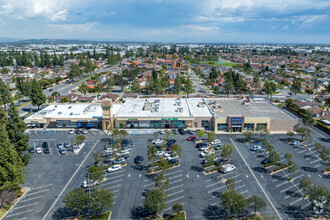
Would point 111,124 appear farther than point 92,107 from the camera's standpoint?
No

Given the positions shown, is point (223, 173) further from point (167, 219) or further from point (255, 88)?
point (255, 88)

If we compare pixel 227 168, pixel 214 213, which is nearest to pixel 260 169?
pixel 227 168

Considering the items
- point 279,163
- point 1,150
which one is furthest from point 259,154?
point 1,150

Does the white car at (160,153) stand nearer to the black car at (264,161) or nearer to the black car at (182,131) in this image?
the black car at (182,131)

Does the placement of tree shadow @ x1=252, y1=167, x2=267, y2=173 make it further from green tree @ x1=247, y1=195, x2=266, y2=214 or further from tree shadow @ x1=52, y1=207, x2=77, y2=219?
tree shadow @ x1=52, y1=207, x2=77, y2=219

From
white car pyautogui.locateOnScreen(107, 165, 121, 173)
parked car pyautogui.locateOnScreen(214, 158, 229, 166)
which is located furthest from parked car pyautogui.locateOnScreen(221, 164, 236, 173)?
white car pyautogui.locateOnScreen(107, 165, 121, 173)

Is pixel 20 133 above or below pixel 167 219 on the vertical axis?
above

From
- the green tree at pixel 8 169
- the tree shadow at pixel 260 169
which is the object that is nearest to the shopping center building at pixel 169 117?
the tree shadow at pixel 260 169
